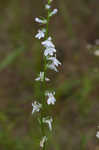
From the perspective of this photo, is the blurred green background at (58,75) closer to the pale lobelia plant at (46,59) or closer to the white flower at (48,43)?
the pale lobelia plant at (46,59)

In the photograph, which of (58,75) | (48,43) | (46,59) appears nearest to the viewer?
(48,43)

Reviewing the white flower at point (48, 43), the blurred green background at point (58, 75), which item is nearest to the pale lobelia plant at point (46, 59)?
the white flower at point (48, 43)

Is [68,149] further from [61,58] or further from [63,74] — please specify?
[61,58]

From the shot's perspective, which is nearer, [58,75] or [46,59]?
[46,59]

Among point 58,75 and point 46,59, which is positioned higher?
point 58,75

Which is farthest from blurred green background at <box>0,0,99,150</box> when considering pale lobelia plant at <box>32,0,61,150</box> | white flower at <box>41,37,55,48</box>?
white flower at <box>41,37,55,48</box>

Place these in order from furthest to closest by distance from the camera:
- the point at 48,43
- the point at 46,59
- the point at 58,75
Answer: the point at 58,75 → the point at 46,59 → the point at 48,43

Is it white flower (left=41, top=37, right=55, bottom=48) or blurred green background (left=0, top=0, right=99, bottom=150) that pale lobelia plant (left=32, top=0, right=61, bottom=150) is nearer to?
white flower (left=41, top=37, right=55, bottom=48)

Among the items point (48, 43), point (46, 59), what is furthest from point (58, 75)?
point (48, 43)

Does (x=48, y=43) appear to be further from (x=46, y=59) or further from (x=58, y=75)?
(x=58, y=75)

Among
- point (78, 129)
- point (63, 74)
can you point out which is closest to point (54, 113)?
point (78, 129)
